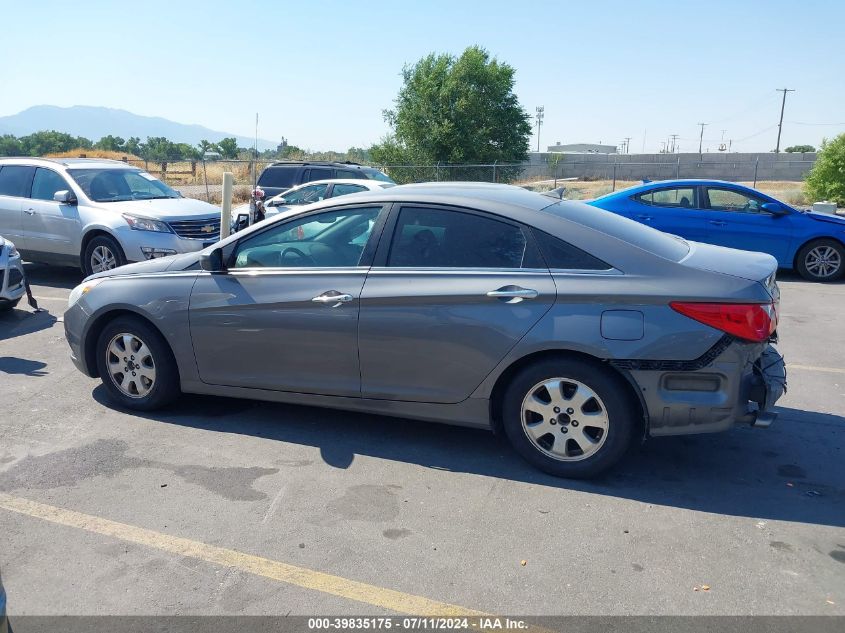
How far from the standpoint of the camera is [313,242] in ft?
16.7

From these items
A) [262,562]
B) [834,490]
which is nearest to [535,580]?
[262,562]

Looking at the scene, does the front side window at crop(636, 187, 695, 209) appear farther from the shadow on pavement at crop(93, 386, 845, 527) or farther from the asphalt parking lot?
the shadow on pavement at crop(93, 386, 845, 527)

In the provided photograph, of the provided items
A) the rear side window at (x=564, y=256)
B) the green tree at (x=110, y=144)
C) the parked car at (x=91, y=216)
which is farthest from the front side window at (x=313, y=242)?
the green tree at (x=110, y=144)

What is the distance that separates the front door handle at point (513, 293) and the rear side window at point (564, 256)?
0.72 ft

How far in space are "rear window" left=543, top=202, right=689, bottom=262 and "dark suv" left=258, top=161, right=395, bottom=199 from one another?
37.8 feet

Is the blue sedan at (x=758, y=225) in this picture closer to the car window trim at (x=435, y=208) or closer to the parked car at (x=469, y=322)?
the parked car at (x=469, y=322)

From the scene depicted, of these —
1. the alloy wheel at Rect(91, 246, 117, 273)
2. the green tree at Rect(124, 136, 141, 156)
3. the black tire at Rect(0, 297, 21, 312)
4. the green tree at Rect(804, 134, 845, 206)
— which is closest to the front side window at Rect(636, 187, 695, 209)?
the alloy wheel at Rect(91, 246, 117, 273)

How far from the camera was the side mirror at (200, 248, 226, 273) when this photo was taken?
5.18m

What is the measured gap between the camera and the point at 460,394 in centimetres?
461

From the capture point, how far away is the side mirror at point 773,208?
11602 millimetres

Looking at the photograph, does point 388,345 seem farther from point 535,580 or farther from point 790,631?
point 790,631

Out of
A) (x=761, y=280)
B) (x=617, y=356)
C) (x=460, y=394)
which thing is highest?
(x=761, y=280)

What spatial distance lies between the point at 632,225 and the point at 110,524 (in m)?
3.69

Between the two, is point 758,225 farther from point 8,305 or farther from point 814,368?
point 8,305
